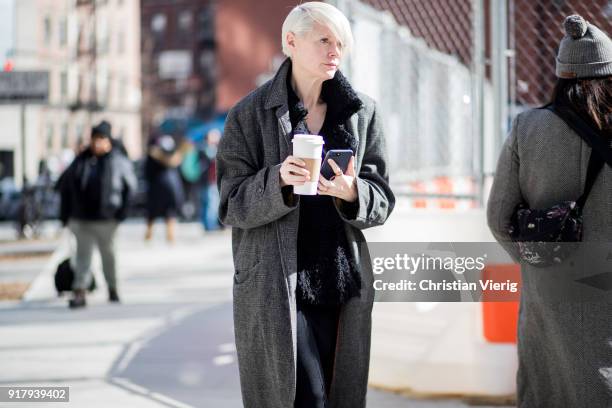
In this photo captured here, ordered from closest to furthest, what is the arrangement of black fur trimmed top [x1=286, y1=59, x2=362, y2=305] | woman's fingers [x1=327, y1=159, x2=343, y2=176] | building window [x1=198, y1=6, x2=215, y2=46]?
1. woman's fingers [x1=327, y1=159, x2=343, y2=176]
2. black fur trimmed top [x1=286, y1=59, x2=362, y2=305]
3. building window [x1=198, y1=6, x2=215, y2=46]

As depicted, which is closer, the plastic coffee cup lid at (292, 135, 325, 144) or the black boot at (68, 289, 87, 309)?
the plastic coffee cup lid at (292, 135, 325, 144)

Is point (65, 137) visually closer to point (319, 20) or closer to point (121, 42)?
point (121, 42)

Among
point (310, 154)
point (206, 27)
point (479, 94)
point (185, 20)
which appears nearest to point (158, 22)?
point (185, 20)

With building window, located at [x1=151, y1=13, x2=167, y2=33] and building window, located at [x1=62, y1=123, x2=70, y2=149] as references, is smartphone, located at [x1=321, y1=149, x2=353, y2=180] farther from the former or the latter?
building window, located at [x1=151, y1=13, x2=167, y2=33]

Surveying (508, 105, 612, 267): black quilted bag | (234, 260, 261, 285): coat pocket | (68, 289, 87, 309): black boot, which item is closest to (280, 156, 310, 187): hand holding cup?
(234, 260, 261, 285): coat pocket

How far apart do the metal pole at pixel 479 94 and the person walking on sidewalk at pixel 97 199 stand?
15.6 ft

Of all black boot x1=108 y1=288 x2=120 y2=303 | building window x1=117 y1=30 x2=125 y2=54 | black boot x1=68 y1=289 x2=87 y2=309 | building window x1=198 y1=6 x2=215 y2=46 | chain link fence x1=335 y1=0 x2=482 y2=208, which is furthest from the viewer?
building window x1=198 y1=6 x2=215 y2=46

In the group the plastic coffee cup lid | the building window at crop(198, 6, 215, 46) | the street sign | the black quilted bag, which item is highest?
the building window at crop(198, 6, 215, 46)

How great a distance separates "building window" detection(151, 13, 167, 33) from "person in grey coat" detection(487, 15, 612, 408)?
200 ft

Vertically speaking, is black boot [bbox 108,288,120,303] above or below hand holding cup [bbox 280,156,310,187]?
below

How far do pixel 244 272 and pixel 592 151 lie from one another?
3.78 feet

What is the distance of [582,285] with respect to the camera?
9.81 ft

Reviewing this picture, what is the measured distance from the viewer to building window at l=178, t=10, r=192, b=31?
61.2m

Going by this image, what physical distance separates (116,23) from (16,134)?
14905 mm
